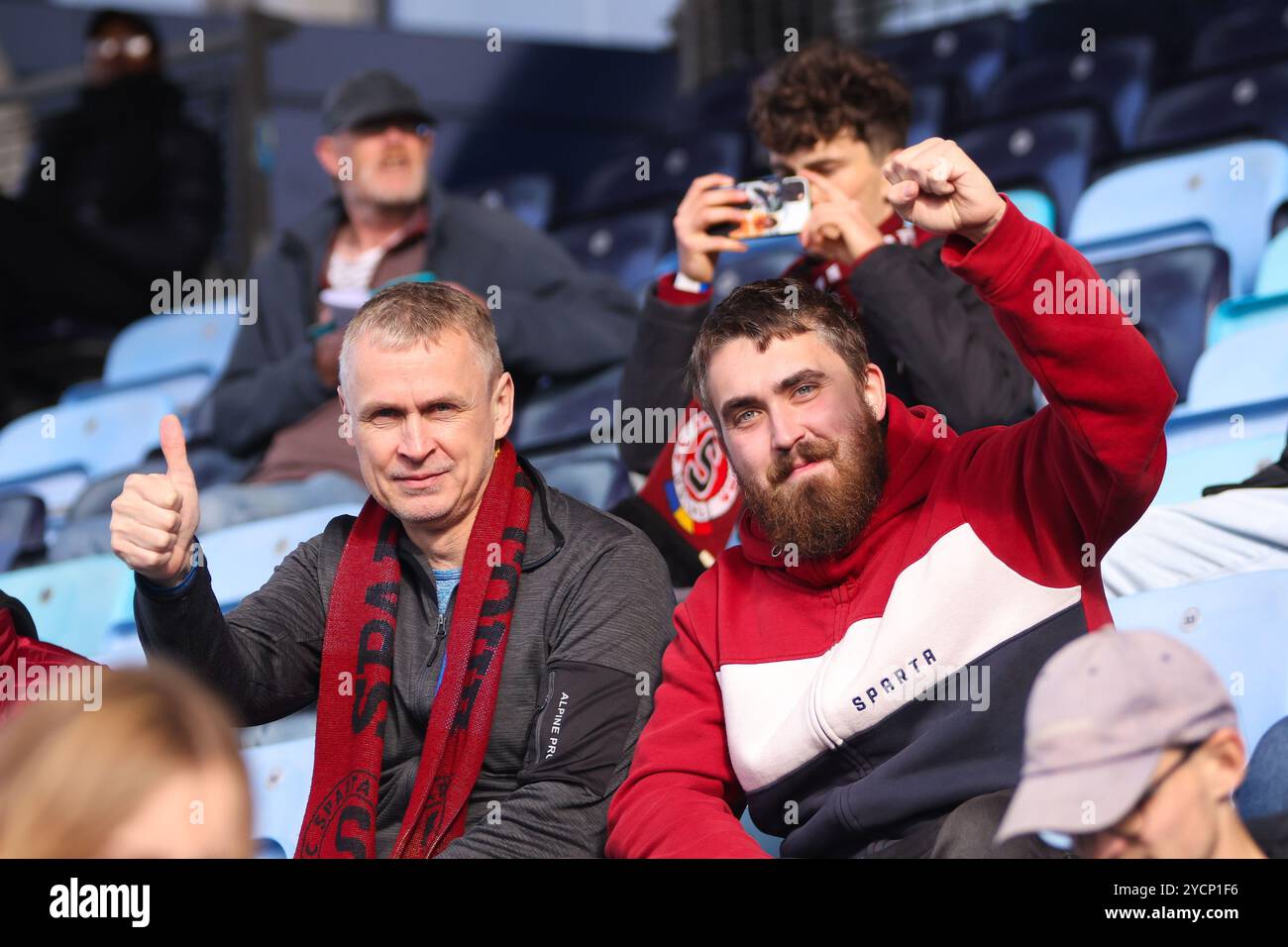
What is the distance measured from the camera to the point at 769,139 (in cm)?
274

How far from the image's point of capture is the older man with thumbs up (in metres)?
1.93

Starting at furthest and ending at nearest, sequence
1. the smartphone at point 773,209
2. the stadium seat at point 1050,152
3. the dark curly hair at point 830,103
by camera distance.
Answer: the stadium seat at point 1050,152 → the dark curly hair at point 830,103 → the smartphone at point 773,209

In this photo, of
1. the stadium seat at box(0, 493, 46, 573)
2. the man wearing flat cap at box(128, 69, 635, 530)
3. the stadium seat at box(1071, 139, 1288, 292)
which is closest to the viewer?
the man wearing flat cap at box(128, 69, 635, 530)

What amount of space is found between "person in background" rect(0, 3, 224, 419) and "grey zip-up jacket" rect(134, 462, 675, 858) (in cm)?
346

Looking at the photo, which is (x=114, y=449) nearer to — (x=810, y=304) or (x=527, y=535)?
(x=527, y=535)

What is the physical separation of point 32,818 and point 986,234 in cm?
104

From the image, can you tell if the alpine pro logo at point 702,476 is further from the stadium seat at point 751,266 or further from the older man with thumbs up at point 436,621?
the stadium seat at point 751,266

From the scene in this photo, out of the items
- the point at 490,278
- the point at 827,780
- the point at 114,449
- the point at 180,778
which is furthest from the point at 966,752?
the point at 114,449

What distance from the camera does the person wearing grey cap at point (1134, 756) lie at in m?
1.20

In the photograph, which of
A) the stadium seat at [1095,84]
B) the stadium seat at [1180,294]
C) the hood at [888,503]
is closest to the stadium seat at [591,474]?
the hood at [888,503]

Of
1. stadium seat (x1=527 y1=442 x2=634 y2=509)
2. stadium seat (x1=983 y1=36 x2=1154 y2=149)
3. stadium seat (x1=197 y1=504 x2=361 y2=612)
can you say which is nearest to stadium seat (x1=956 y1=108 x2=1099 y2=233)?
stadium seat (x1=983 y1=36 x2=1154 y2=149)

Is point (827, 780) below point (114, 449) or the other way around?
below

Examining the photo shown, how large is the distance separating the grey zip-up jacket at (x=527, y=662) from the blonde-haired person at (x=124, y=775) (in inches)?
28.3

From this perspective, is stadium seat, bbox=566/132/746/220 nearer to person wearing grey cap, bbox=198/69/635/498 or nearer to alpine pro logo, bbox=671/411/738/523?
person wearing grey cap, bbox=198/69/635/498
